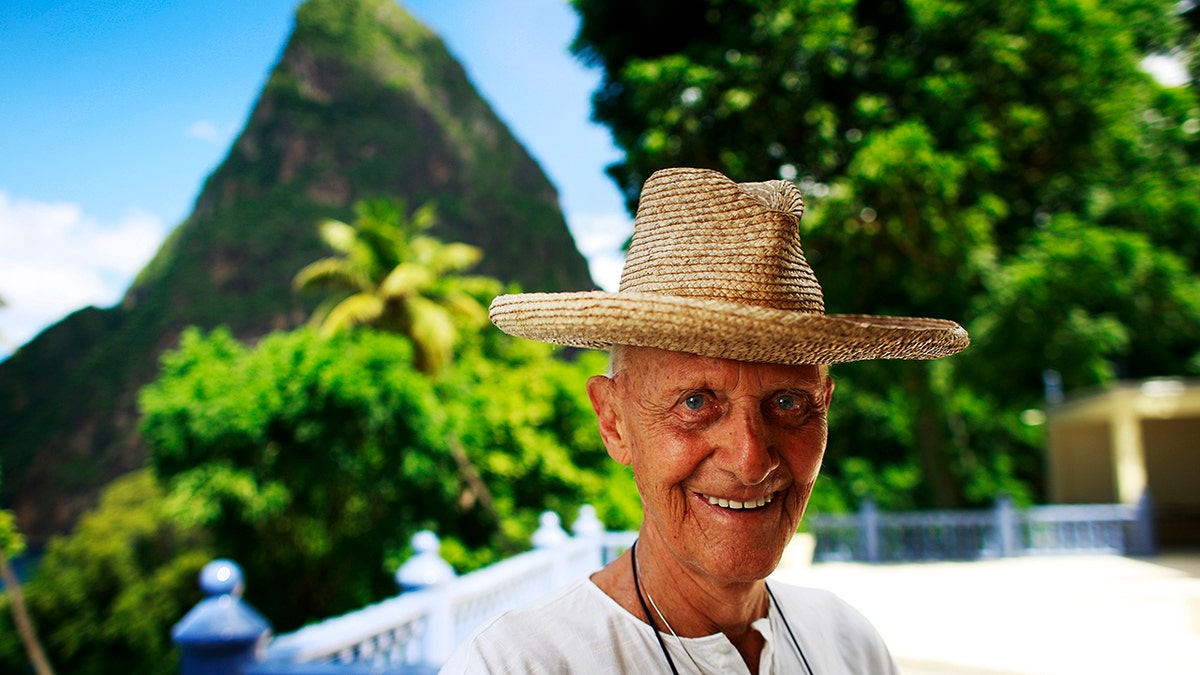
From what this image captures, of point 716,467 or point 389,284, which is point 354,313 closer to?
point 389,284

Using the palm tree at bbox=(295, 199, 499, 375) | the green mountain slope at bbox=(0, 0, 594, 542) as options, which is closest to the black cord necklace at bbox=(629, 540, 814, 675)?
the palm tree at bbox=(295, 199, 499, 375)

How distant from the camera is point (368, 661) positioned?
A: 3.31 metres

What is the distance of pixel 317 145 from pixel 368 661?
66.8 metres

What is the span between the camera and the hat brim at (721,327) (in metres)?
1.04

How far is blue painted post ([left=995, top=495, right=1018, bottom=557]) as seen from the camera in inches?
453

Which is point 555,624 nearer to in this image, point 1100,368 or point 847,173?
point 847,173

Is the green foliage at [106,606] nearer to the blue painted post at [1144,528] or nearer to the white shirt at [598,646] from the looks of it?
the blue painted post at [1144,528]

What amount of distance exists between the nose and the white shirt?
291 millimetres

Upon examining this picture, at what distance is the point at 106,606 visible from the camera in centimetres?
2417

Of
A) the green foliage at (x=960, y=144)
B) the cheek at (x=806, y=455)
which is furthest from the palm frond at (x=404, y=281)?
the cheek at (x=806, y=455)

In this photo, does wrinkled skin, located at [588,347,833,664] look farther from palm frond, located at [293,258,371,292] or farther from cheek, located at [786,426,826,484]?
palm frond, located at [293,258,371,292]

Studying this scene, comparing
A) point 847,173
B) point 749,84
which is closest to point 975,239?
point 847,173

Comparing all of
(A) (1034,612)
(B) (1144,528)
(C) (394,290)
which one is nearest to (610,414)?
(A) (1034,612)

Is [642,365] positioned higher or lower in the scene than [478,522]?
higher
